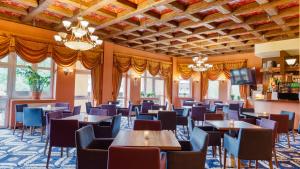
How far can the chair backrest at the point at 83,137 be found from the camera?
2.52m

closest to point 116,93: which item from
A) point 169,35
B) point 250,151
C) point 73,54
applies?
point 73,54

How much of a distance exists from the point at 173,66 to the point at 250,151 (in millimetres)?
9168

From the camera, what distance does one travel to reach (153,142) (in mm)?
2705

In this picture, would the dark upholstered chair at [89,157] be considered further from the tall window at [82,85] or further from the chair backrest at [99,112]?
the tall window at [82,85]

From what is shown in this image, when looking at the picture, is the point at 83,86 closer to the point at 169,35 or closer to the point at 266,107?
the point at 169,35

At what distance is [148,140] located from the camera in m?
2.81

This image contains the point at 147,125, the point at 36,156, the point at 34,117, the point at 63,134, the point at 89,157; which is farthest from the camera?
the point at 34,117

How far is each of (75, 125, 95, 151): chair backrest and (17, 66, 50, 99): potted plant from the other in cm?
487

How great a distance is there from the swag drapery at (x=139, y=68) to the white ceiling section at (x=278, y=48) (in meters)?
4.50

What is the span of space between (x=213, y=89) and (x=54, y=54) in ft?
27.0

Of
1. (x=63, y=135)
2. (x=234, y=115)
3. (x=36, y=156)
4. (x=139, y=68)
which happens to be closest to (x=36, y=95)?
(x=36, y=156)

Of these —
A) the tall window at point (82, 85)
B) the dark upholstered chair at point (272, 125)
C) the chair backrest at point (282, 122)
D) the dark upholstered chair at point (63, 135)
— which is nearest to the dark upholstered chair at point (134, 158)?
the dark upholstered chair at point (63, 135)

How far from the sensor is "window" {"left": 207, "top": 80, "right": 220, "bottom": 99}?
39.1 feet

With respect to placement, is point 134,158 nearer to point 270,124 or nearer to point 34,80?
point 270,124
